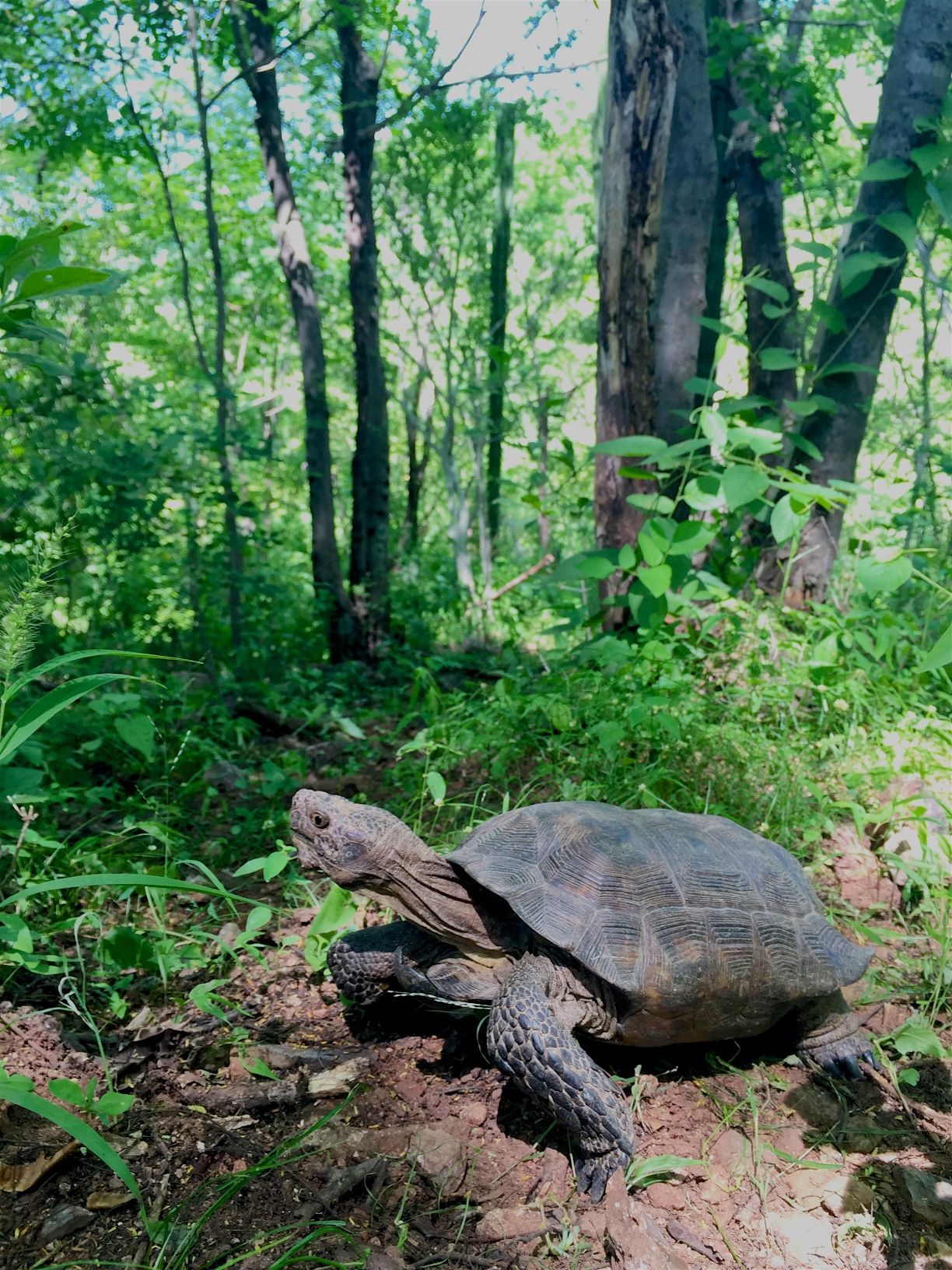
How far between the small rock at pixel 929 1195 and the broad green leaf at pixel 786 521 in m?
2.47

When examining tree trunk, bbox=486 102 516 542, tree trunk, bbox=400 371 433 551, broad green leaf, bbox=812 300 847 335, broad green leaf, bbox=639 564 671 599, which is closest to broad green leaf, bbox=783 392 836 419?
broad green leaf, bbox=812 300 847 335

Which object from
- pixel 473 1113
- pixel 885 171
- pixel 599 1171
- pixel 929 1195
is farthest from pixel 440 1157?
pixel 885 171

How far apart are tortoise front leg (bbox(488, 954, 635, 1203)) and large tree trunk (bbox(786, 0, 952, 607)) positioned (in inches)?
139

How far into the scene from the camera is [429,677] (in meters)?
4.74

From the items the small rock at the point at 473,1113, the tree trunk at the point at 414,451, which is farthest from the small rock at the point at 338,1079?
the tree trunk at the point at 414,451

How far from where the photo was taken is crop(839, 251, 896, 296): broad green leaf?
183 inches

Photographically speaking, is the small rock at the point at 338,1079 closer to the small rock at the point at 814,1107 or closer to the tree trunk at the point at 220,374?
the small rock at the point at 814,1107

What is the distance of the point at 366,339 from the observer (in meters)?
7.14

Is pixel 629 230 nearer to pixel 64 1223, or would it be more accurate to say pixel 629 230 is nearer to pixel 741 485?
pixel 741 485

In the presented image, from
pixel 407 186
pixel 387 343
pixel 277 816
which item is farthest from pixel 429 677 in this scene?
pixel 387 343

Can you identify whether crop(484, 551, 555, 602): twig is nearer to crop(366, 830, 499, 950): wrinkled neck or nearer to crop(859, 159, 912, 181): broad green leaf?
crop(859, 159, 912, 181): broad green leaf

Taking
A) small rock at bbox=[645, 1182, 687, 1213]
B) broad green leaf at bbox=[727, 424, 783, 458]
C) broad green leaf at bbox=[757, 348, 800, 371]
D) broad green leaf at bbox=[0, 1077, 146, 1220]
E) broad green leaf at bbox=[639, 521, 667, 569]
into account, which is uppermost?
broad green leaf at bbox=[757, 348, 800, 371]

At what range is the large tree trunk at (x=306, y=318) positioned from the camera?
6324mm

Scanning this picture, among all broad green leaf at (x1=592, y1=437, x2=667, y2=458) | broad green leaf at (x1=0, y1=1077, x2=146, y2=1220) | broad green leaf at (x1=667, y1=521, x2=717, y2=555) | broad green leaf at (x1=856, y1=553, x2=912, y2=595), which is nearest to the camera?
broad green leaf at (x1=0, y1=1077, x2=146, y2=1220)
